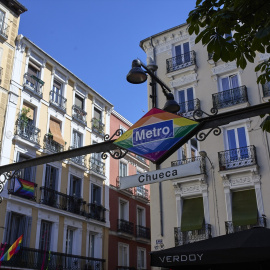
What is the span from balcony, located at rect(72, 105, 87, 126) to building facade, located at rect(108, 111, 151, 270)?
3522mm

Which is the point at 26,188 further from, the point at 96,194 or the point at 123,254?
the point at 123,254

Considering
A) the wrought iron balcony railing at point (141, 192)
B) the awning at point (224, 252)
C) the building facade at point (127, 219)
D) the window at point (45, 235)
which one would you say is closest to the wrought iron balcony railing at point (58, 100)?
the building facade at point (127, 219)

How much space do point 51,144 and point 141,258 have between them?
38.6 ft

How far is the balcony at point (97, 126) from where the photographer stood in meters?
28.6

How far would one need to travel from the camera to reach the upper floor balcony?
2730cm

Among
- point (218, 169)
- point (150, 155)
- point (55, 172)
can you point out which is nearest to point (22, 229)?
point (55, 172)

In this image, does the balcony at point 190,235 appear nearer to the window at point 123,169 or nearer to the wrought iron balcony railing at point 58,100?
the wrought iron balcony railing at point 58,100

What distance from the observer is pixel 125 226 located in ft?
94.3

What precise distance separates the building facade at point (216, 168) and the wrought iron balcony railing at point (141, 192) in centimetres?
1013

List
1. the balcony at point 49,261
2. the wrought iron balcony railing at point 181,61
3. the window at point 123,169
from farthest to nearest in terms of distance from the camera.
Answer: the window at point 123,169, the wrought iron balcony railing at point 181,61, the balcony at point 49,261

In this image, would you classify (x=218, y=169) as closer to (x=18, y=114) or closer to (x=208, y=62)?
(x=208, y=62)

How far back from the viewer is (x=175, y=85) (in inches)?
898

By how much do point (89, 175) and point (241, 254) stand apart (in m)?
21.0

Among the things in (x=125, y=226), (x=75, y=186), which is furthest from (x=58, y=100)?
(x=125, y=226)
